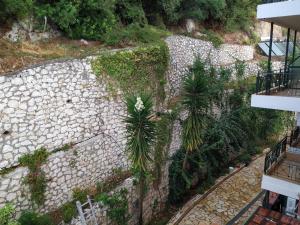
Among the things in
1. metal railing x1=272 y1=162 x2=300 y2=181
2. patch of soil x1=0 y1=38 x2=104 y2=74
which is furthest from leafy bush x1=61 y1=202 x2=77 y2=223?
metal railing x1=272 y1=162 x2=300 y2=181

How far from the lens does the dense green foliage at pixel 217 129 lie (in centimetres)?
1176

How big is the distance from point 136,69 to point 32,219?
6482 millimetres

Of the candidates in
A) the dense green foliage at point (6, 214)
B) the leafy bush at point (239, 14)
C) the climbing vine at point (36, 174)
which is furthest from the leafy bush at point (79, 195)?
the leafy bush at point (239, 14)

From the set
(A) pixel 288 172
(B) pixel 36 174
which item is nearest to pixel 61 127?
(B) pixel 36 174

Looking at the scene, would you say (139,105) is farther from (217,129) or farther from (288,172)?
(217,129)

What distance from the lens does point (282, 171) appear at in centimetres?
870

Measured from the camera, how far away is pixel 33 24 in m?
10.8

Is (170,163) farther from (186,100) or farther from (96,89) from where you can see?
(96,89)

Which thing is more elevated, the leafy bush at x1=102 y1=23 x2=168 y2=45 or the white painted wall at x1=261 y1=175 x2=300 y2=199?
the leafy bush at x1=102 y1=23 x2=168 y2=45

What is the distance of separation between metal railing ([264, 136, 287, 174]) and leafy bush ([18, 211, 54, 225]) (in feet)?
19.9

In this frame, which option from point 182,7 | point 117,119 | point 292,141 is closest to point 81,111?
point 117,119

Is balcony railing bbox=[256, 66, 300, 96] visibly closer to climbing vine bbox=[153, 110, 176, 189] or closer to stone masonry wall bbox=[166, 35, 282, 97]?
climbing vine bbox=[153, 110, 176, 189]

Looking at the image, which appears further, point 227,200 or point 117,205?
point 227,200

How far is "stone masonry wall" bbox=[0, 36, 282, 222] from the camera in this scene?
821 centimetres
